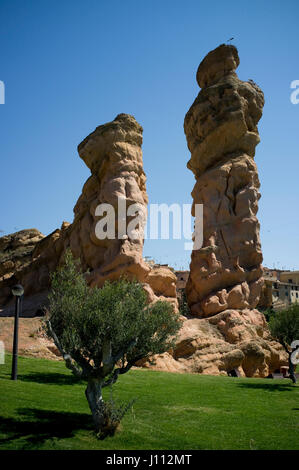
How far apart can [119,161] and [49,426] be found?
86.1 feet

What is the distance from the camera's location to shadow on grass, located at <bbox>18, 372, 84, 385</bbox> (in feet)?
57.8

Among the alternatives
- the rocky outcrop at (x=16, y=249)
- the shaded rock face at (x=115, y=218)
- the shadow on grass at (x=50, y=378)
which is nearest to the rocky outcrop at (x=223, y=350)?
the shaded rock face at (x=115, y=218)

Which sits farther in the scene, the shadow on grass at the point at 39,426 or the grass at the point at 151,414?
the grass at the point at 151,414

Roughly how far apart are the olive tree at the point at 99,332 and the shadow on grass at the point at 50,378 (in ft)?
17.5

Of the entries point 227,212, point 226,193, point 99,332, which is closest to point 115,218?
point 227,212

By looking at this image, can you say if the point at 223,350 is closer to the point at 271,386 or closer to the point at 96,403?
the point at 271,386

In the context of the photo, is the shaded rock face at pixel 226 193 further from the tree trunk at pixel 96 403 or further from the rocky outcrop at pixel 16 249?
the tree trunk at pixel 96 403

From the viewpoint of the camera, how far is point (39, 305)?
114 feet

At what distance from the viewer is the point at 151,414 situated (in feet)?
49.5

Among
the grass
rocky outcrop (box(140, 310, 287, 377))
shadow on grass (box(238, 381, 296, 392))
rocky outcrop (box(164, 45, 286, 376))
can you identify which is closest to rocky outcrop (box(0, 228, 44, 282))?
rocky outcrop (box(164, 45, 286, 376))

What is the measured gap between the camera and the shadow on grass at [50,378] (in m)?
17.6

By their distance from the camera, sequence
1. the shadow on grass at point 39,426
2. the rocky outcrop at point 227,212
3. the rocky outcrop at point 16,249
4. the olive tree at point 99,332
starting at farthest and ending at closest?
1. the rocky outcrop at point 16,249
2. the rocky outcrop at point 227,212
3. the olive tree at point 99,332
4. the shadow on grass at point 39,426
